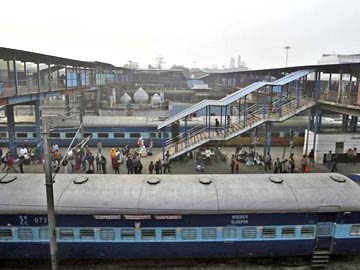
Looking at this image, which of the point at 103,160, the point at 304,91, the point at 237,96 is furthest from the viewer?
the point at 304,91

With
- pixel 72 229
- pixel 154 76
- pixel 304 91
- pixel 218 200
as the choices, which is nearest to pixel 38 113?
pixel 72 229

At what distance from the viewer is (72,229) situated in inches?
467

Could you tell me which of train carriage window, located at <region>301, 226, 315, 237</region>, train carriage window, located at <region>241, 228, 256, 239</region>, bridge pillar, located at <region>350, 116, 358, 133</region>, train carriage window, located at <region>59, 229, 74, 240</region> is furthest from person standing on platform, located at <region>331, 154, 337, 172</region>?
train carriage window, located at <region>59, 229, 74, 240</region>

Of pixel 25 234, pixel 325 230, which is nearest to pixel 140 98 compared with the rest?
pixel 25 234

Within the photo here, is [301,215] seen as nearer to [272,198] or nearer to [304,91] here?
[272,198]

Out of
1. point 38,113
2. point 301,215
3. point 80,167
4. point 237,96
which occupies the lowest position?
point 80,167

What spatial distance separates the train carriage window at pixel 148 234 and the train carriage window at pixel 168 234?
0.34m

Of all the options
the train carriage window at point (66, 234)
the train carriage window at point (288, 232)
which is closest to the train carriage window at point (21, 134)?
the train carriage window at point (66, 234)

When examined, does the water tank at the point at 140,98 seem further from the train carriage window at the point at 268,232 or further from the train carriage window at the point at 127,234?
the train carriage window at the point at 268,232

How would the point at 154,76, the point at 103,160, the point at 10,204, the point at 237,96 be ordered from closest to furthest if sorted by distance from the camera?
the point at 10,204
the point at 103,160
the point at 237,96
the point at 154,76

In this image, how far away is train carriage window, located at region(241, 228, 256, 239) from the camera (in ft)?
39.8

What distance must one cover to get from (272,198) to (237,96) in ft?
45.6

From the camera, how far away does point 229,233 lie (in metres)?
12.1

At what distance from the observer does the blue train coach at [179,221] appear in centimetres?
1173
